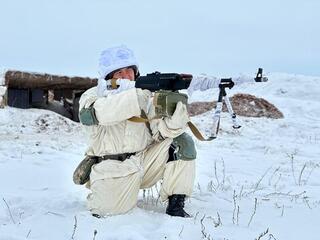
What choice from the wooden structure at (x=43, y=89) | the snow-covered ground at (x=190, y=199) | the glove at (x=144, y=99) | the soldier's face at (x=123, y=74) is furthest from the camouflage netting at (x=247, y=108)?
the glove at (x=144, y=99)

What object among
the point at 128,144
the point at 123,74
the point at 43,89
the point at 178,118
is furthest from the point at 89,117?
the point at 43,89

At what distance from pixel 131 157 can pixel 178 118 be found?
442 millimetres

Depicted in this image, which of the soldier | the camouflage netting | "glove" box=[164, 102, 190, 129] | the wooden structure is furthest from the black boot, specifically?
the camouflage netting

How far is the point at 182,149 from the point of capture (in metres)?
3.84

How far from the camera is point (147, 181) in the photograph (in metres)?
3.98

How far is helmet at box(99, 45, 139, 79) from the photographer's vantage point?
153 inches

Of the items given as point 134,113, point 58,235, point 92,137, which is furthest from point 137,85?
point 58,235

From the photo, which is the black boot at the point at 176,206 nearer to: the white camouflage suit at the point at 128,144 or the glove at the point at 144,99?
the white camouflage suit at the point at 128,144

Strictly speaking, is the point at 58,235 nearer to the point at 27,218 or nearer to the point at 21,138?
the point at 27,218

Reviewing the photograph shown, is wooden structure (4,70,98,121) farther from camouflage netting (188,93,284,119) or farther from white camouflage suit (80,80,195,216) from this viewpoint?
white camouflage suit (80,80,195,216)

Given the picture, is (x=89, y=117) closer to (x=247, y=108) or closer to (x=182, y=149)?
(x=182, y=149)

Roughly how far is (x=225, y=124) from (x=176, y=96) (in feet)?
23.8

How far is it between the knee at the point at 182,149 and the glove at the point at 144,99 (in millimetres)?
300

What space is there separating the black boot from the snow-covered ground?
0.09 m
